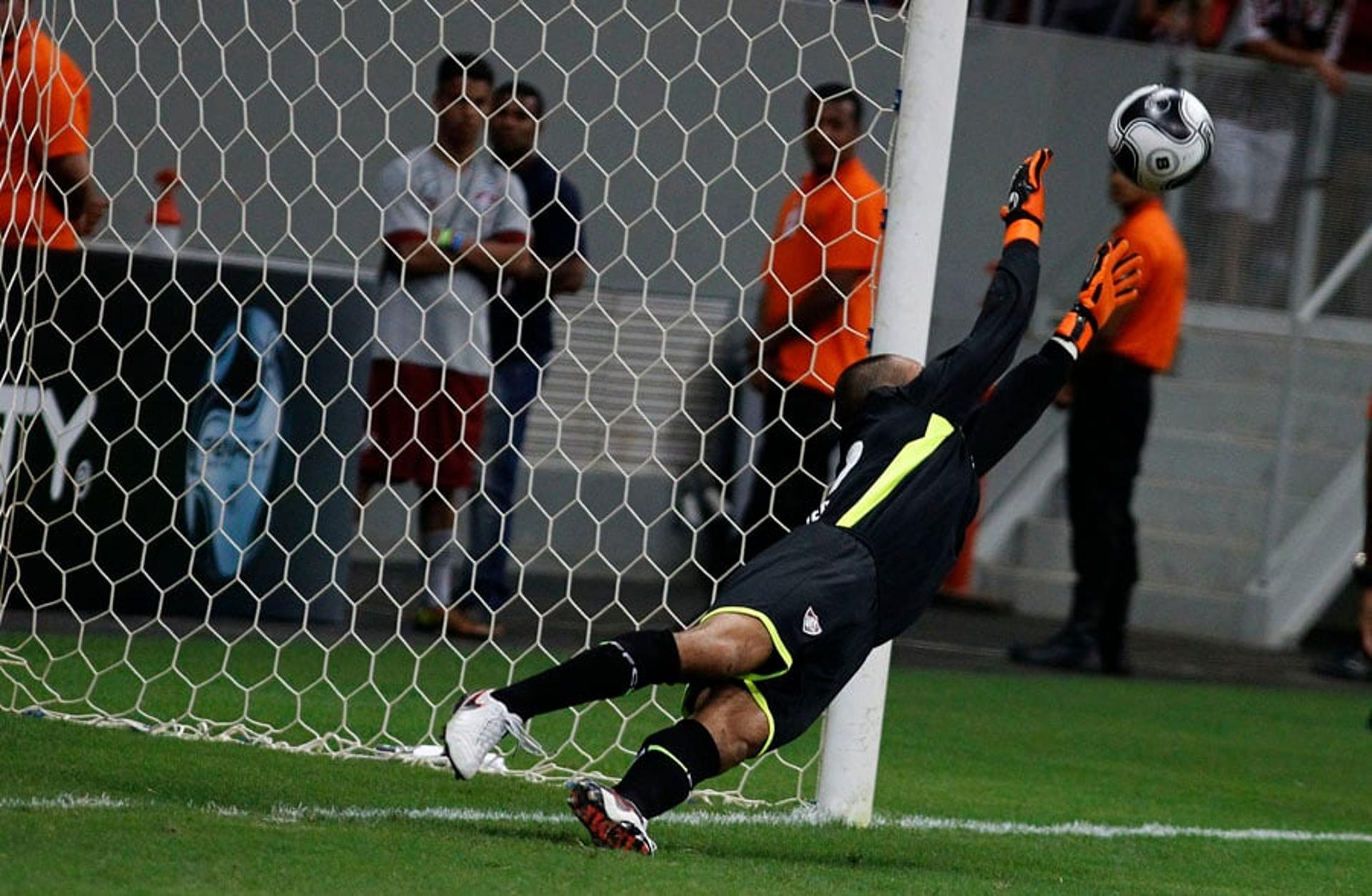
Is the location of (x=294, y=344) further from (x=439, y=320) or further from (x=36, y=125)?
(x=36, y=125)

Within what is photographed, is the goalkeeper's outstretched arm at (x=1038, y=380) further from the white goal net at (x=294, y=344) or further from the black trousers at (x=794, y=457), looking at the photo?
the black trousers at (x=794, y=457)

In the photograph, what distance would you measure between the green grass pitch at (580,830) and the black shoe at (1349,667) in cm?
223

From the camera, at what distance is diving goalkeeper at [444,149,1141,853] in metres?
4.76

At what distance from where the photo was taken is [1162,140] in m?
5.77

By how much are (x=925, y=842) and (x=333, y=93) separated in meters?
5.15

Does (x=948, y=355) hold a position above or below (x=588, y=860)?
above

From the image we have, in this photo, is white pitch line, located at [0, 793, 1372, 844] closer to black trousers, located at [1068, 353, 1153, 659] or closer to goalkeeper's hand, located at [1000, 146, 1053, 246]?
goalkeeper's hand, located at [1000, 146, 1053, 246]

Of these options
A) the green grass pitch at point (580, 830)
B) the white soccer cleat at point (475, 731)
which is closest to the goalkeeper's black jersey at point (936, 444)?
the green grass pitch at point (580, 830)

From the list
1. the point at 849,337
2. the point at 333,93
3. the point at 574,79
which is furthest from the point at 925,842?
the point at 333,93

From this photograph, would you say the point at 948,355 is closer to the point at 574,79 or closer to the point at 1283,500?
the point at 574,79

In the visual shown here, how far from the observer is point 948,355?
5.30m

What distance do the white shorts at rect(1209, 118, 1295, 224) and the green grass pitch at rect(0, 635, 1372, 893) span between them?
183 inches

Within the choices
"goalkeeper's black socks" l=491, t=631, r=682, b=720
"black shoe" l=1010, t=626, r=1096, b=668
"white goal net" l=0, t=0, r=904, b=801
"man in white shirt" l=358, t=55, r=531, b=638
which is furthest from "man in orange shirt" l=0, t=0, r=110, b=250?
"black shoe" l=1010, t=626, r=1096, b=668

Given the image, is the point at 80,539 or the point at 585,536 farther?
the point at 585,536
